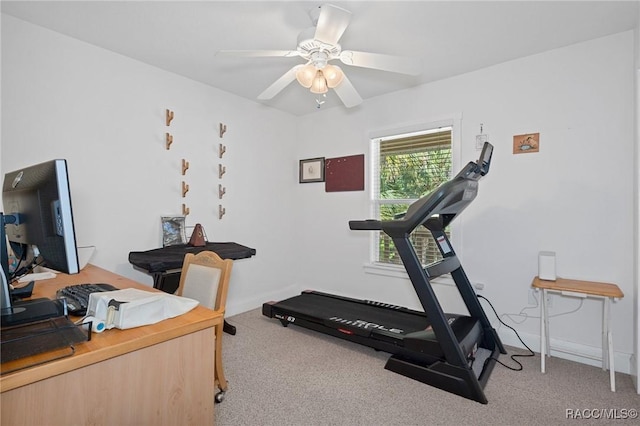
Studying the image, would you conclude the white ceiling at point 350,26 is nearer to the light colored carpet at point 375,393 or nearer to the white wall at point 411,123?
the white wall at point 411,123

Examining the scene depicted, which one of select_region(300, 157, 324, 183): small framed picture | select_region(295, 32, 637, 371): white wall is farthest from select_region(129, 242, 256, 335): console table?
select_region(295, 32, 637, 371): white wall

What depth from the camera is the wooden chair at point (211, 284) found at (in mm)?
1754

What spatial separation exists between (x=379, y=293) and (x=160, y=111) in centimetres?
280

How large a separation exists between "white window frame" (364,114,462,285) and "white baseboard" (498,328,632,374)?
2.34 feet

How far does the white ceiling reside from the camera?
78.4 inches

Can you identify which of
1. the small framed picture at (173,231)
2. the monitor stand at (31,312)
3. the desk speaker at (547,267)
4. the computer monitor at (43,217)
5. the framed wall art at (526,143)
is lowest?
the desk speaker at (547,267)

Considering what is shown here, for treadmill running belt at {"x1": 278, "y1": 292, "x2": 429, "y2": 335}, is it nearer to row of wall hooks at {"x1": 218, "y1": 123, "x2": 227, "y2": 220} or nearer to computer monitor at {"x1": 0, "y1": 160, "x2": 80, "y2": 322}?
row of wall hooks at {"x1": 218, "y1": 123, "x2": 227, "y2": 220}

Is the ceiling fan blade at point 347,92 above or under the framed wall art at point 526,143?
above

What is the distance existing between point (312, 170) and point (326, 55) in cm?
215

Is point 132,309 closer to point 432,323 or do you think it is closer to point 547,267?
point 432,323

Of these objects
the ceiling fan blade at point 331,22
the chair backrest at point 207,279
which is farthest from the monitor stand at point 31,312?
the ceiling fan blade at point 331,22

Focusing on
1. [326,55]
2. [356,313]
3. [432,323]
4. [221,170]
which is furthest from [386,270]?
[326,55]

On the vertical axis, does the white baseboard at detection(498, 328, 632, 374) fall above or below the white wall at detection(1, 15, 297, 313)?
below

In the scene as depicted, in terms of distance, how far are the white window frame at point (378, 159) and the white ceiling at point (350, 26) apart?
49 cm
